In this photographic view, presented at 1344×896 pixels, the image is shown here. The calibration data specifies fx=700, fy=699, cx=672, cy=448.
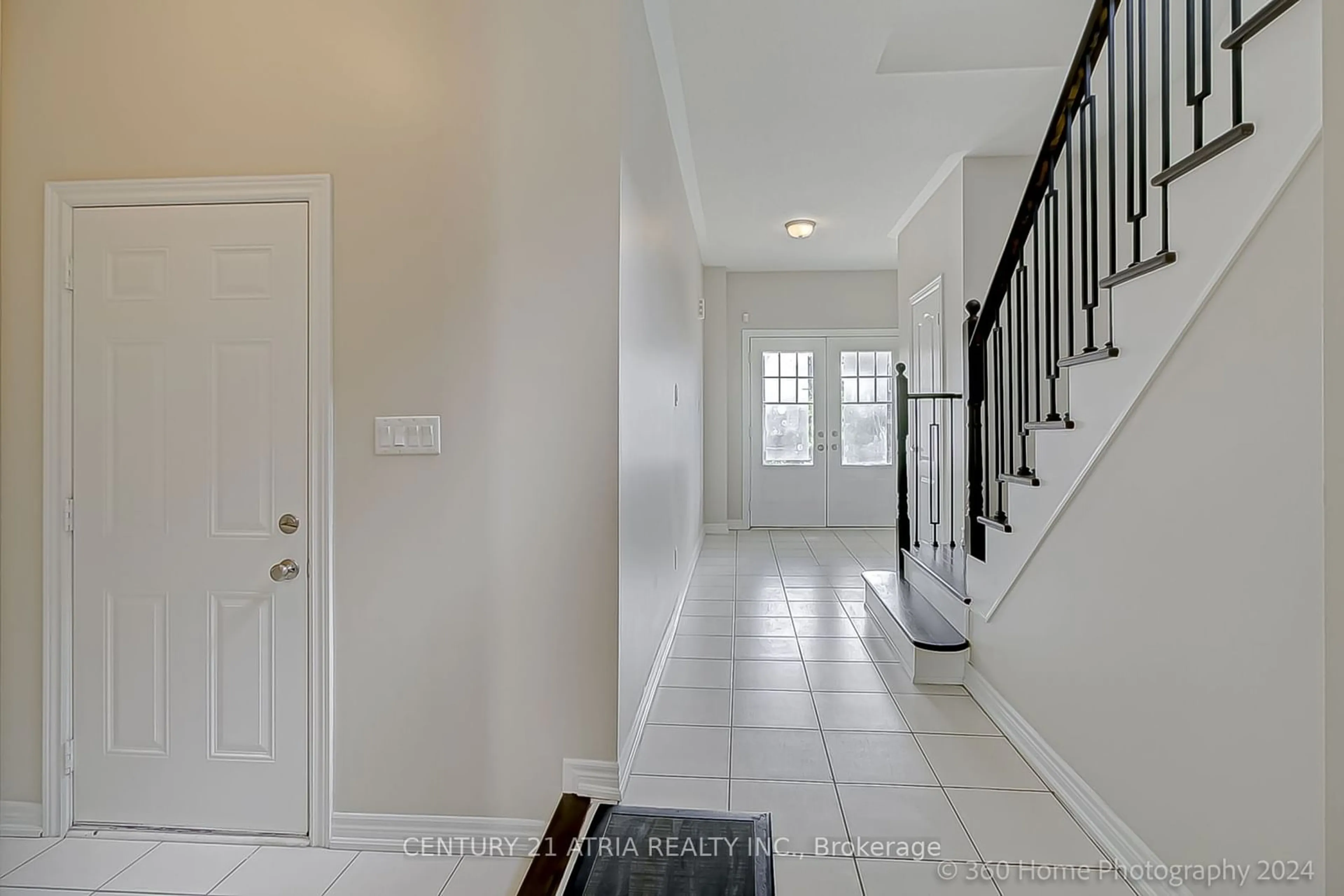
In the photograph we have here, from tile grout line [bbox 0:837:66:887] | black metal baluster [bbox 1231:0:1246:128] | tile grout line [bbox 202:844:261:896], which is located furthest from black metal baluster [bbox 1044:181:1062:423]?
tile grout line [bbox 0:837:66:887]

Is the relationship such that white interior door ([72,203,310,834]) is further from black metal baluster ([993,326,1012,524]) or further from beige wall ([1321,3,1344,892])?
black metal baluster ([993,326,1012,524])

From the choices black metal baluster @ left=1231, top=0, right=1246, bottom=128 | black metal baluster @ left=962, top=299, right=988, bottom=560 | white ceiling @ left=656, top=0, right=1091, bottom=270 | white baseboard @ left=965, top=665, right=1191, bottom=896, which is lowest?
white baseboard @ left=965, top=665, right=1191, bottom=896

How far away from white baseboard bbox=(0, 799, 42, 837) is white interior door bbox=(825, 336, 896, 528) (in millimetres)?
6673

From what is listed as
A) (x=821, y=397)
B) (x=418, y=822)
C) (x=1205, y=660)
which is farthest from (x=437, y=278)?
(x=821, y=397)

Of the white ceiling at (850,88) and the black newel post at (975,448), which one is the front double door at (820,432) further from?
the black newel post at (975,448)

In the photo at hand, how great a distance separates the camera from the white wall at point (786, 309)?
764 centimetres

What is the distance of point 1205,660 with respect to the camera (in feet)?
5.09

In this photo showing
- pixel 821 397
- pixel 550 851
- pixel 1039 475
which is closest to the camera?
pixel 550 851

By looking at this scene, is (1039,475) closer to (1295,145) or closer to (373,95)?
(1295,145)

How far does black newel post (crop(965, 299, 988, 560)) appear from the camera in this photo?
3.07m

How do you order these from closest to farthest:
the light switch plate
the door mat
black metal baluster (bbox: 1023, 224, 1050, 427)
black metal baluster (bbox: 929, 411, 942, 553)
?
the door mat, the light switch plate, black metal baluster (bbox: 1023, 224, 1050, 427), black metal baluster (bbox: 929, 411, 942, 553)

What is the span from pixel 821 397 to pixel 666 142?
4555mm

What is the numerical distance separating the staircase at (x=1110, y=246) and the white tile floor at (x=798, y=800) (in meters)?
0.47

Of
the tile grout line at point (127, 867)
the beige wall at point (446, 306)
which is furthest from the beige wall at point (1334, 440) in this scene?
the tile grout line at point (127, 867)
